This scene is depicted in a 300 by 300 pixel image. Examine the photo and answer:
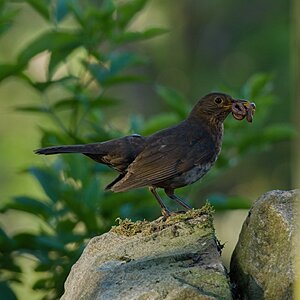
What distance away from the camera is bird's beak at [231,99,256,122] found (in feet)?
21.9

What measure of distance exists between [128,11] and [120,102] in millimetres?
690

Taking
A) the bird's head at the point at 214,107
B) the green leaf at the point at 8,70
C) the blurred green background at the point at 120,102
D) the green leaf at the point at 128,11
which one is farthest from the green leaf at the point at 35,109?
the bird's head at the point at 214,107

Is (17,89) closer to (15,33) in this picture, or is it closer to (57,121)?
(15,33)

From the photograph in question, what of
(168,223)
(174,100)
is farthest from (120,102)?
(168,223)

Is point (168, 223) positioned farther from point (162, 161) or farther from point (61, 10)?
point (61, 10)

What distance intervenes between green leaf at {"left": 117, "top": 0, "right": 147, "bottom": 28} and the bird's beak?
133 centimetres

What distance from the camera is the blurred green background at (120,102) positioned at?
25.6 feet

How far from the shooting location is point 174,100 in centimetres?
819

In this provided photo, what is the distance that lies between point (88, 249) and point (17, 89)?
48.2 ft

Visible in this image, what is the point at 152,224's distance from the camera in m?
5.65

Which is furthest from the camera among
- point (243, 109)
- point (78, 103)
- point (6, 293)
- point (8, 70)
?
point (78, 103)

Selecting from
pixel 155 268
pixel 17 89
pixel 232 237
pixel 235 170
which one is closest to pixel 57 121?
pixel 155 268

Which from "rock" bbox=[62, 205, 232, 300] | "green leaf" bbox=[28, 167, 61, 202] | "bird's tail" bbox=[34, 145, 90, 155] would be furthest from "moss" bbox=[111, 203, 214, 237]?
"green leaf" bbox=[28, 167, 61, 202]

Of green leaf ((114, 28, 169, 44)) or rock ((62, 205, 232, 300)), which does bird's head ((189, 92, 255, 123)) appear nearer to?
green leaf ((114, 28, 169, 44))
